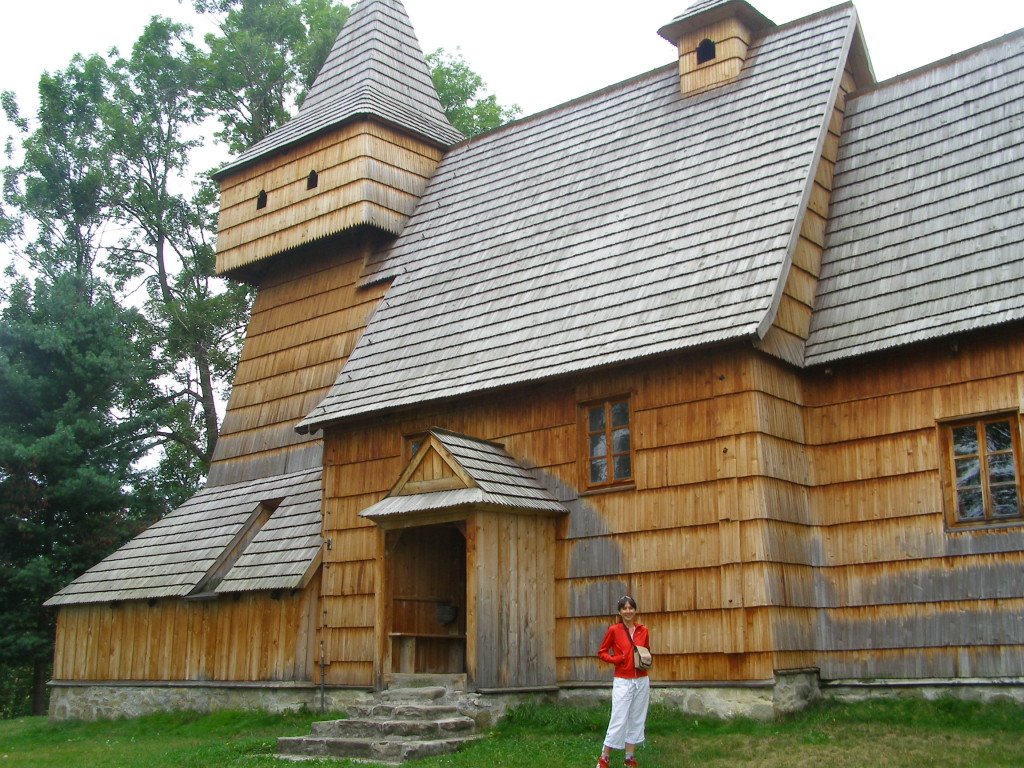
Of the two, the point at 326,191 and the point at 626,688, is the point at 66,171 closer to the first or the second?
the point at 326,191

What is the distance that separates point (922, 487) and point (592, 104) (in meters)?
9.64

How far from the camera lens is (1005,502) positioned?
12375mm

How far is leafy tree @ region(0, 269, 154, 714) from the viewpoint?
82.1ft

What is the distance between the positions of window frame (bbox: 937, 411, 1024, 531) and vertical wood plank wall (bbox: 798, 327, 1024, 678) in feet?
0.24

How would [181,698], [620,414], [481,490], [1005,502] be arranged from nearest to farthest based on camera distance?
[1005,502]
[481,490]
[620,414]
[181,698]

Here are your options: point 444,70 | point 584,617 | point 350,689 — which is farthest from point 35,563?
point 444,70

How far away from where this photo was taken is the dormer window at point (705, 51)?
1805 cm

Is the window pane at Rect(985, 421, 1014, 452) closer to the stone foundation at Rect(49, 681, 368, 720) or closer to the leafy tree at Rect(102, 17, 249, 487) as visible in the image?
the stone foundation at Rect(49, 681, 368, 720)

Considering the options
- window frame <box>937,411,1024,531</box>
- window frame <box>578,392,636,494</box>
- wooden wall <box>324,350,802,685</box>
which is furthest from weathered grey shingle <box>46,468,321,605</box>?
window frame <box>937,411,1024,531</box>

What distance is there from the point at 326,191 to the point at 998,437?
499 inches

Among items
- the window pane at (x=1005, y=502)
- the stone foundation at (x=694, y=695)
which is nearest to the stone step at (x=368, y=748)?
the stone foundation at (x=694, y=695)

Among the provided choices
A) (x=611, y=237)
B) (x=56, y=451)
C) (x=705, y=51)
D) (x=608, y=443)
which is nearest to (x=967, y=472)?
(x=608, y=443)

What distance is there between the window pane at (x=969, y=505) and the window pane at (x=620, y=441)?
154 inches

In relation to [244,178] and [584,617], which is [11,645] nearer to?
[244,178]
